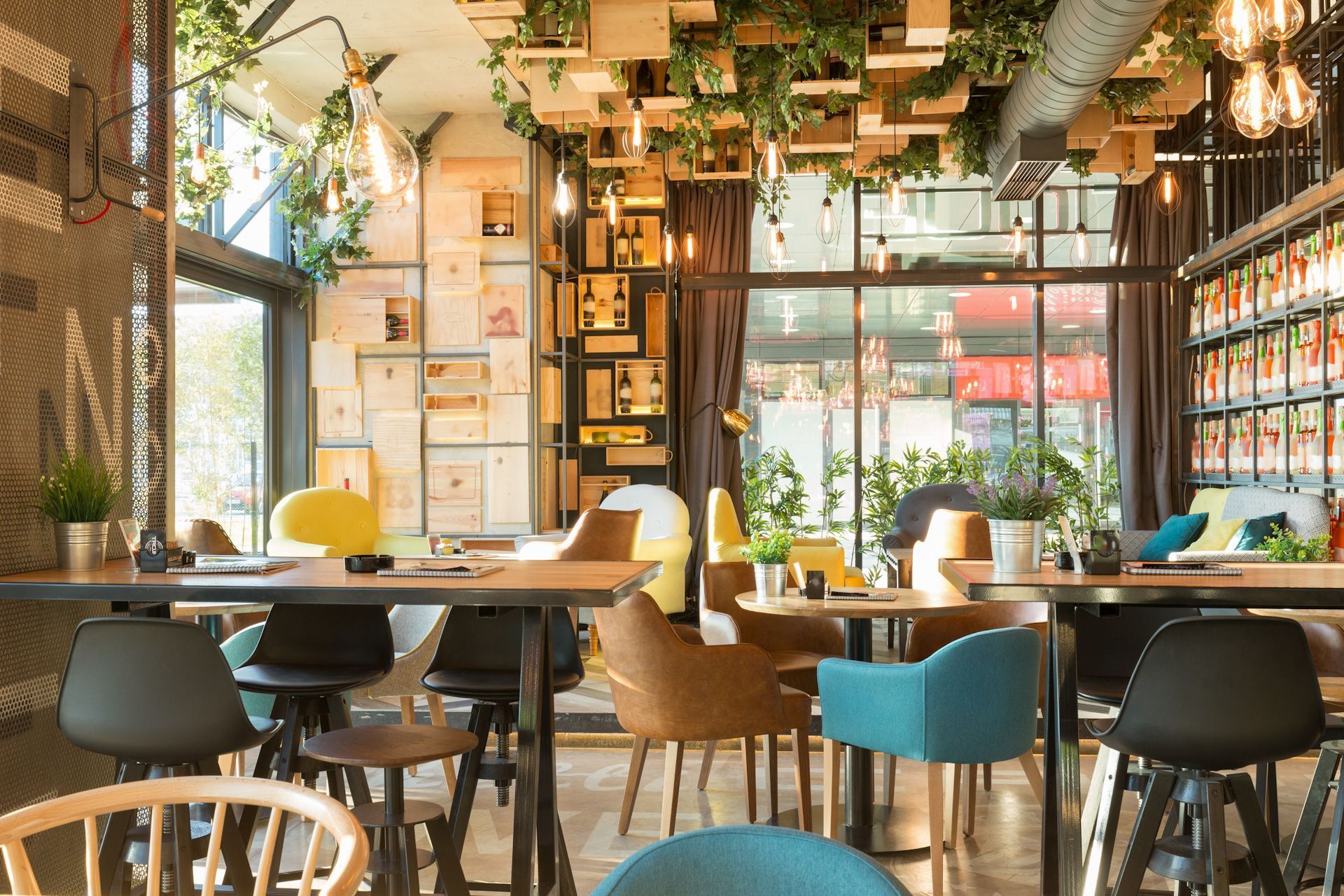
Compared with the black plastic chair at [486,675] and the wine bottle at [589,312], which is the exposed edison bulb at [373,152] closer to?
the black plastic chair at [486,675]

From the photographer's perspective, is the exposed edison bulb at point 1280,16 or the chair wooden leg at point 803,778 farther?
the chair wooden leg at point 803,778

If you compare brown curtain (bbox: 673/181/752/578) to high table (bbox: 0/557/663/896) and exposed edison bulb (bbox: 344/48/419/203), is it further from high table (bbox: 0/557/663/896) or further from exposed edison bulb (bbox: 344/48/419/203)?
exposed edison bulb (bbox: 344/48/419/203)

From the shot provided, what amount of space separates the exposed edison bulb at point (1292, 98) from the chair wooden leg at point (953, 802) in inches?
86.1

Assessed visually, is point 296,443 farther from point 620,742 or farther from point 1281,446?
point 1281,446

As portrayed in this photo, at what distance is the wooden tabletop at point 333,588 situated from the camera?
97.9 inches

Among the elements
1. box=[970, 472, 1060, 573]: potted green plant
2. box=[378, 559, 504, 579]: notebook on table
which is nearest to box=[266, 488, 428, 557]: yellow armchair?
box=[378, 559, 504, 579]: notebook on table

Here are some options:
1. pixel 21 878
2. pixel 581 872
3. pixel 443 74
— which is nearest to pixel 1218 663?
pixel 581 872

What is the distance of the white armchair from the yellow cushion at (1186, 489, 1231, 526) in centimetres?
344

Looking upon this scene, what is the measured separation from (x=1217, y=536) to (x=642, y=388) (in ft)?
13.7

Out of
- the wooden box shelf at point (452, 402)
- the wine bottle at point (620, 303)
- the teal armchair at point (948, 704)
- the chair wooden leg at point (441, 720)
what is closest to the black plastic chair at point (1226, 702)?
the teal armchair at point (948, 704)

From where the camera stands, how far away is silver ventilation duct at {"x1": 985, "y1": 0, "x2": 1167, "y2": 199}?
4.60m

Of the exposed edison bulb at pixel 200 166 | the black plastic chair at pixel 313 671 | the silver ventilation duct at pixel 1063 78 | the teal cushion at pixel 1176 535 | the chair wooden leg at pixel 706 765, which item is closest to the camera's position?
the black plastic chair at pixel 313 671

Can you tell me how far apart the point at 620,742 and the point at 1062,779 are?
268 centimetres

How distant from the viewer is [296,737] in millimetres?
3156
